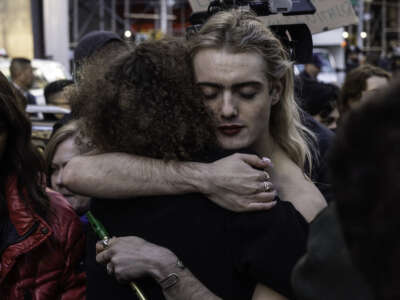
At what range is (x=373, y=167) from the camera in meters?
0.90

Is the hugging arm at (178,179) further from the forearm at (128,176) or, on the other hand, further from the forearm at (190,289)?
the forearm at (190,289)

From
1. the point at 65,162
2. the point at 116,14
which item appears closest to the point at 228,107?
the point at 65,162

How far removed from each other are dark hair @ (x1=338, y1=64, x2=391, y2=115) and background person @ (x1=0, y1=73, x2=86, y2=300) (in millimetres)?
3093

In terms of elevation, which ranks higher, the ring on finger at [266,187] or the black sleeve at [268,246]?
the ring on finger at [266,187]

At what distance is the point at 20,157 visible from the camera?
266 cm

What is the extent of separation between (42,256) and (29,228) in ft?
0.47

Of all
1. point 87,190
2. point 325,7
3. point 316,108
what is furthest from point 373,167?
point 316,108

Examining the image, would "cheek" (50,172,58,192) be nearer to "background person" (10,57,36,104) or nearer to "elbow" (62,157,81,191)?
"elbow" (62,157,81,191)

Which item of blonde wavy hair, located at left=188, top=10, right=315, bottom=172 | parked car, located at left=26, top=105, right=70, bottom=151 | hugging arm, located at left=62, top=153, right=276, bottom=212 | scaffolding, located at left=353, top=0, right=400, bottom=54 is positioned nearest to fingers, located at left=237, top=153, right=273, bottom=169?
hugging arm, located at left=62, top=153, right=276, bottom=212

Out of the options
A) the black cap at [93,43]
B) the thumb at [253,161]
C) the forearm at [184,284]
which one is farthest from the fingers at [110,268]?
the black cap at [93,43]

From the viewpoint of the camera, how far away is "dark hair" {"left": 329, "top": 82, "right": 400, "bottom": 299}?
0.88 metres

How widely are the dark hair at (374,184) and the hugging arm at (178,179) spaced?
2.73ft

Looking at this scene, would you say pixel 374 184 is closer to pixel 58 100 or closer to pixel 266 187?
pixel 266 187

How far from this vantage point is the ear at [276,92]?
7.66ft
